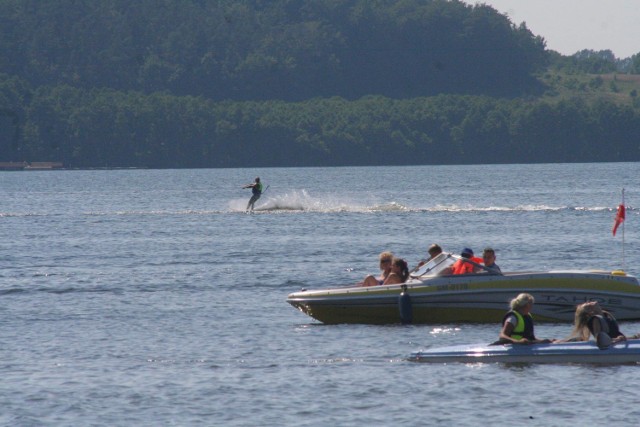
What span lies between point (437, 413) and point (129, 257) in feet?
88.2

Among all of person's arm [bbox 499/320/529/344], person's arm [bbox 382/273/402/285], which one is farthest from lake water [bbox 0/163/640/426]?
person's arm [bbox 382/273/402/285]

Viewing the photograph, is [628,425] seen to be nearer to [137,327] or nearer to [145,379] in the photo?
[145,379]

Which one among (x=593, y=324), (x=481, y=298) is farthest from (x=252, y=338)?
(x=593, y=324)

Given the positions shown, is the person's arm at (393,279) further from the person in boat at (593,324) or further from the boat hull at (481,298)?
the person in boat at (593,324)

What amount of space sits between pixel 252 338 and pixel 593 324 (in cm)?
676

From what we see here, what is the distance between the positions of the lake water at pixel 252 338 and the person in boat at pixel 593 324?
1.76 feet

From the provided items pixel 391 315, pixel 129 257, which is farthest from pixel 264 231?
pixel 391 315

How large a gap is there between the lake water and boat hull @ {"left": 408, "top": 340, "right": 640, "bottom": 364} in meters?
0.17

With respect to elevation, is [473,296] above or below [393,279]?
below

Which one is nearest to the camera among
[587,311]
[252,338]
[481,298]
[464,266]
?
[587,311]

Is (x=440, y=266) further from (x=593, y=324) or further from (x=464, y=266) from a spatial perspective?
(x=593, y=324)

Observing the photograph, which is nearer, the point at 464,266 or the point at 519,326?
the point at 519,326

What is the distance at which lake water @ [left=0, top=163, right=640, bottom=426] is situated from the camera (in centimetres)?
1975

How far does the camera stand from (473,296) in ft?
87.0
